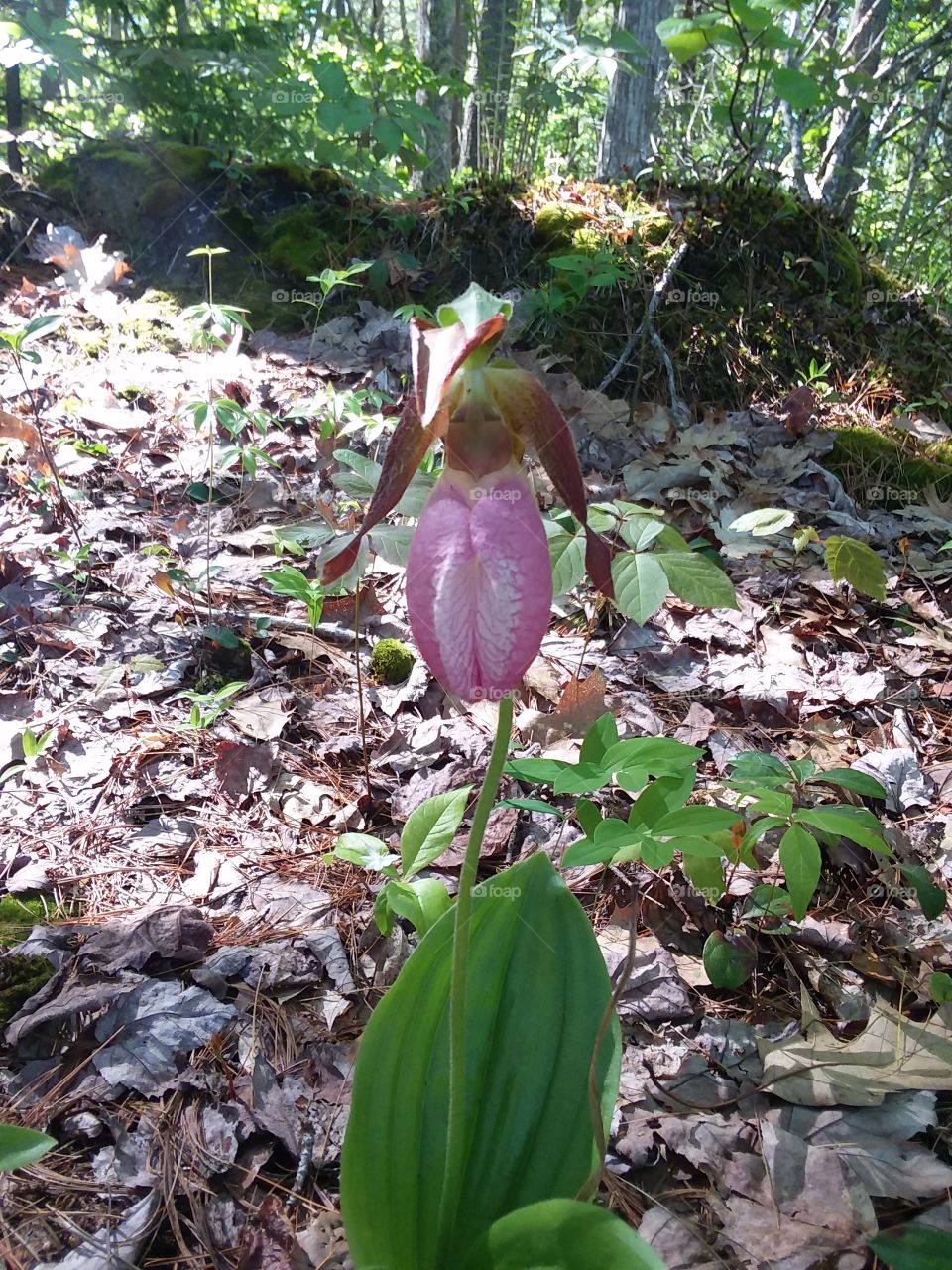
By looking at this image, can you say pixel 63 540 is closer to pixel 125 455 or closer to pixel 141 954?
pixel 125 455

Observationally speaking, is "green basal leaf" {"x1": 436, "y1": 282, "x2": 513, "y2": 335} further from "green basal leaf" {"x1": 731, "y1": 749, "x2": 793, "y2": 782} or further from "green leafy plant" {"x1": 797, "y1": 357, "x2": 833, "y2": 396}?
"green leafy plant" {"x1": 797, "y1": 357, "x2": 833, "y2": 396}

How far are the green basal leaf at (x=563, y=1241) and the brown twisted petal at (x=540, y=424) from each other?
2.63ft

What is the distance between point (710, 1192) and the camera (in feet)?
3.97

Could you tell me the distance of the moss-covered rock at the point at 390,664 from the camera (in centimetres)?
244

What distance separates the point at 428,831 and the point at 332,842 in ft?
1.64

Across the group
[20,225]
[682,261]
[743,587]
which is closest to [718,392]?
[682,261]

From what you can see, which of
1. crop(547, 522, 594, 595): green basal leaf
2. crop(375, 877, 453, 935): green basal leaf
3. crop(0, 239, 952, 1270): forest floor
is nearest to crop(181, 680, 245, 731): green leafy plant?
crop(0, 239, 952, 1270): forest floor

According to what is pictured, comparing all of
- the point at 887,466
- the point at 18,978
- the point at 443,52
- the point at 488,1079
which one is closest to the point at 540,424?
the point at 488,1079

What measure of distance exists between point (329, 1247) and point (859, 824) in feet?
3.66

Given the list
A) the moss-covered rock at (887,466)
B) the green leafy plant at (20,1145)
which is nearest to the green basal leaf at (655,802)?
the green leafy plant at (20,1145)

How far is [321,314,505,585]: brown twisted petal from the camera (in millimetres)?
846

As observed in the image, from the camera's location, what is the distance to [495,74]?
6379 millimetres

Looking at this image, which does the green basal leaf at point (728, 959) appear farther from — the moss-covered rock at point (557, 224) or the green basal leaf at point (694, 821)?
the moss-covered rock at point (557, 224)

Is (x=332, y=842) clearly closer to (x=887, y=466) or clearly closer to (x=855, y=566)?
(x=855, y=566)
